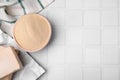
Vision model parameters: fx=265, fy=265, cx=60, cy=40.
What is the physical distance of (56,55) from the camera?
1242mm

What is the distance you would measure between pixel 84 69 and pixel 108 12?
0.29 m

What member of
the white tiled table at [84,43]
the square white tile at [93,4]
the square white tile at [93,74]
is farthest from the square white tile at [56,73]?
the square white tile at [93,4]

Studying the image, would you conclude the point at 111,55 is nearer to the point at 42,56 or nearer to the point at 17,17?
the point at 42,56

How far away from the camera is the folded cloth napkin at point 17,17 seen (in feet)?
4.05

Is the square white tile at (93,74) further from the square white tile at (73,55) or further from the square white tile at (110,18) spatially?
the square white tile at (110,18)

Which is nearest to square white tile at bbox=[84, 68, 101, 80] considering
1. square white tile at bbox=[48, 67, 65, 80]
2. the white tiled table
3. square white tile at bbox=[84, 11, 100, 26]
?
the white tiled table

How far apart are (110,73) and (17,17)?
1.69ft

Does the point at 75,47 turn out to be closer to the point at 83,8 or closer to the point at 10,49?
the point at 83,8

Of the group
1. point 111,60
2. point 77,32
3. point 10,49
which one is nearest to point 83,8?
point 77,32

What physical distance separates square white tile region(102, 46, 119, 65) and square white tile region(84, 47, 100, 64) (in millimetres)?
30

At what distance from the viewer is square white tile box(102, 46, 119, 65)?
122 cm

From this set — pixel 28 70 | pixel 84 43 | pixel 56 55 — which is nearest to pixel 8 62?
pixel 28 70

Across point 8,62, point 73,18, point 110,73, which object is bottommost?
point 110,73

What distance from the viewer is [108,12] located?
1235 mm
